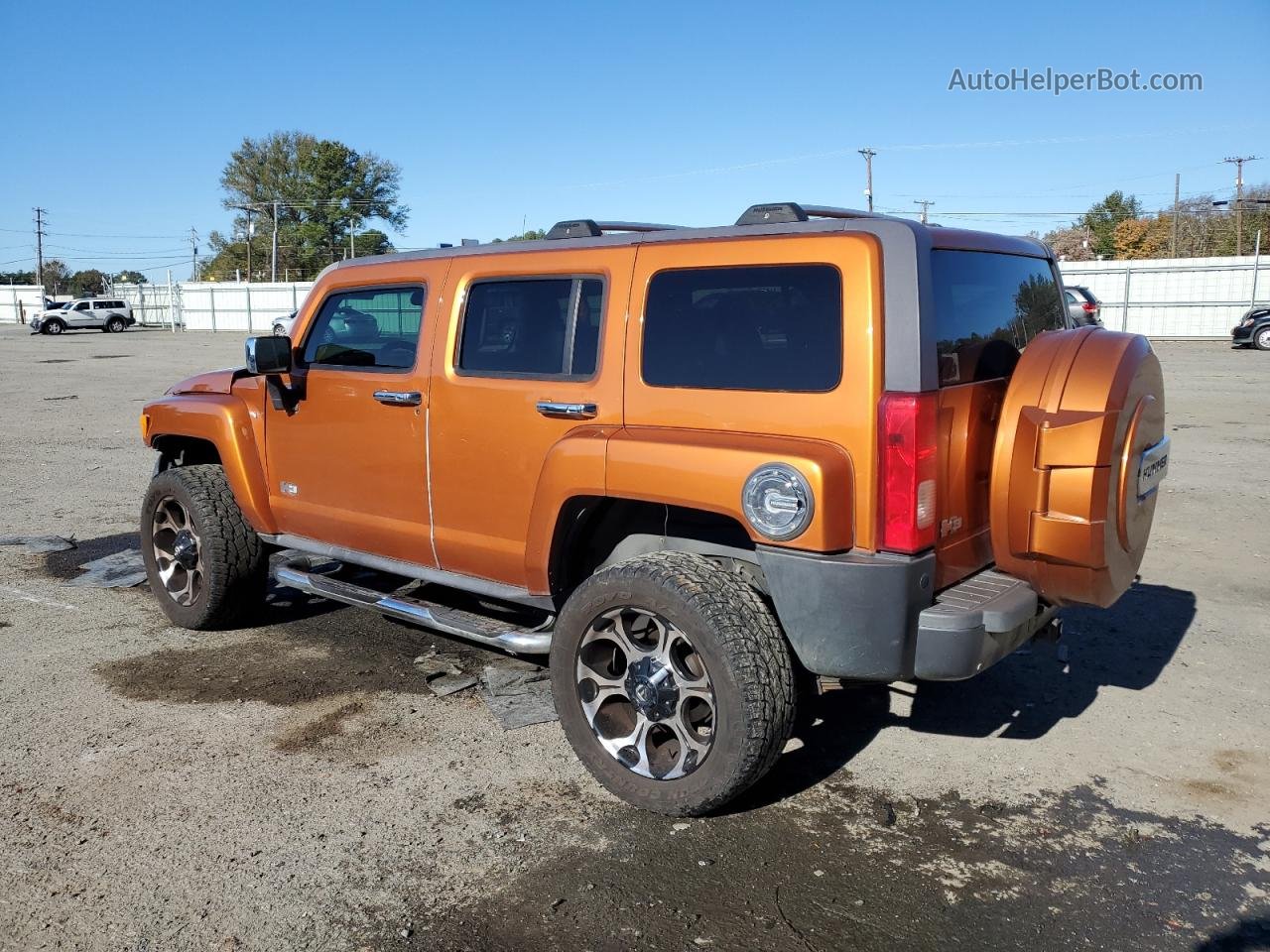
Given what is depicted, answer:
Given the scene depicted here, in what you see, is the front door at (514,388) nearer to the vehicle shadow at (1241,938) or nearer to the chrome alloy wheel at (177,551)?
the chrome alloy wheel at (177,551)

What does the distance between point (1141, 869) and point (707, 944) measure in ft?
4.76

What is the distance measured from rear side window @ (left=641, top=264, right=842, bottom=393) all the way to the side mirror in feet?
6.84

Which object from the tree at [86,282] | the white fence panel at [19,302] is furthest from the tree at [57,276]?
the white fence panel at [19,302]

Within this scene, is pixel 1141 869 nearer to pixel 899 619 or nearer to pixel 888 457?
pixel 899 619

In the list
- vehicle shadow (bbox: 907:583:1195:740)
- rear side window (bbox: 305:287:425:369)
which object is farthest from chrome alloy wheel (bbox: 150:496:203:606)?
vehicle shadow (bbox: 907:583:1195:740)

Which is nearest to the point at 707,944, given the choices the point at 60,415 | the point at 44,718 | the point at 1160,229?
the point at 44,718

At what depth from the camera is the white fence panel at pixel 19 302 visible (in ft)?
212

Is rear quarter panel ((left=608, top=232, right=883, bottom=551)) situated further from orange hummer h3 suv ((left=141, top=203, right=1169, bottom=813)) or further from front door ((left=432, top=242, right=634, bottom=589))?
front door ((left=432, top=242, right=634, bottom=589))

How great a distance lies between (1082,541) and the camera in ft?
10.7

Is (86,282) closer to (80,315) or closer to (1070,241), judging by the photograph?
(80,315)

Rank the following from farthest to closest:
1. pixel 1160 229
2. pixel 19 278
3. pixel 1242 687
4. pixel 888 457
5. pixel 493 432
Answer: pixel 19 278
pixel 1160 229
pixel 1242 687
pixel 493 432
pixel 888 457

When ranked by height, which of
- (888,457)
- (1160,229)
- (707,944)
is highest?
(1160,229)

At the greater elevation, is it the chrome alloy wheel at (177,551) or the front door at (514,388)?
the front door at (514,388)

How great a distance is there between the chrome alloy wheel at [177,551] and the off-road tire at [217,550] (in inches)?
1.8
